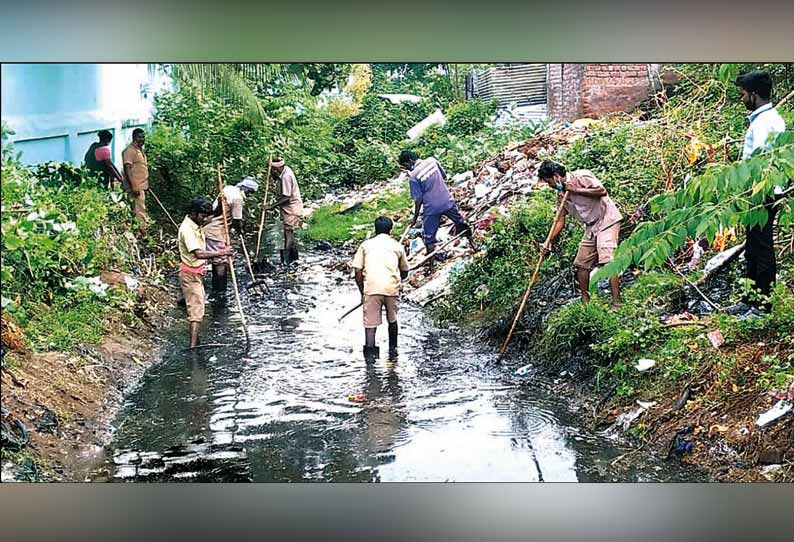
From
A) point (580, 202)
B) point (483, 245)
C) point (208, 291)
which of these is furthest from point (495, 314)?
point (208, 291)

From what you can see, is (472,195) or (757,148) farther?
(472,195)

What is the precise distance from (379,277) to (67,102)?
62.3 inches

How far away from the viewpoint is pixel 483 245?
4824 millimetres

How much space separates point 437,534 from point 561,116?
195 cm

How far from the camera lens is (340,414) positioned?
15.4ft

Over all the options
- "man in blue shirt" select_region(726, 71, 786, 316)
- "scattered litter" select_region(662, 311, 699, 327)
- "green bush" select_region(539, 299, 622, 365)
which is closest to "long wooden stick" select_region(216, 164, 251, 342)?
"green bush" select_region(539, 299, 622, 365)

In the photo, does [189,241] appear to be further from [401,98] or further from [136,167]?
[401,98]

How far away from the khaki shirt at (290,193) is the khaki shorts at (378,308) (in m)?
0.52

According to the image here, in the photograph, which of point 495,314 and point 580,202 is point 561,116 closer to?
point 580,202

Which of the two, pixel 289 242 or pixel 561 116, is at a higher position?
pixel 561 116

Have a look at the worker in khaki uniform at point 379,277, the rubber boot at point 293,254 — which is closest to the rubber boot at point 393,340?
the worker in khaki uniform at point 379,277

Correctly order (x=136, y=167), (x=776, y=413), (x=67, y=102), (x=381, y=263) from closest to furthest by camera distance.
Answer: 1. (x=776, y=413)
2. (x=67, y=102)
3. (x=136, y=167)
4. (x=381, y=263)

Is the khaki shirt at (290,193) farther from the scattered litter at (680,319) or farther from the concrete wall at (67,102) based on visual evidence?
the scattered litter at (680,319)

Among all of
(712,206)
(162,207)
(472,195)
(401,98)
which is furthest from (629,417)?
(162,207)
